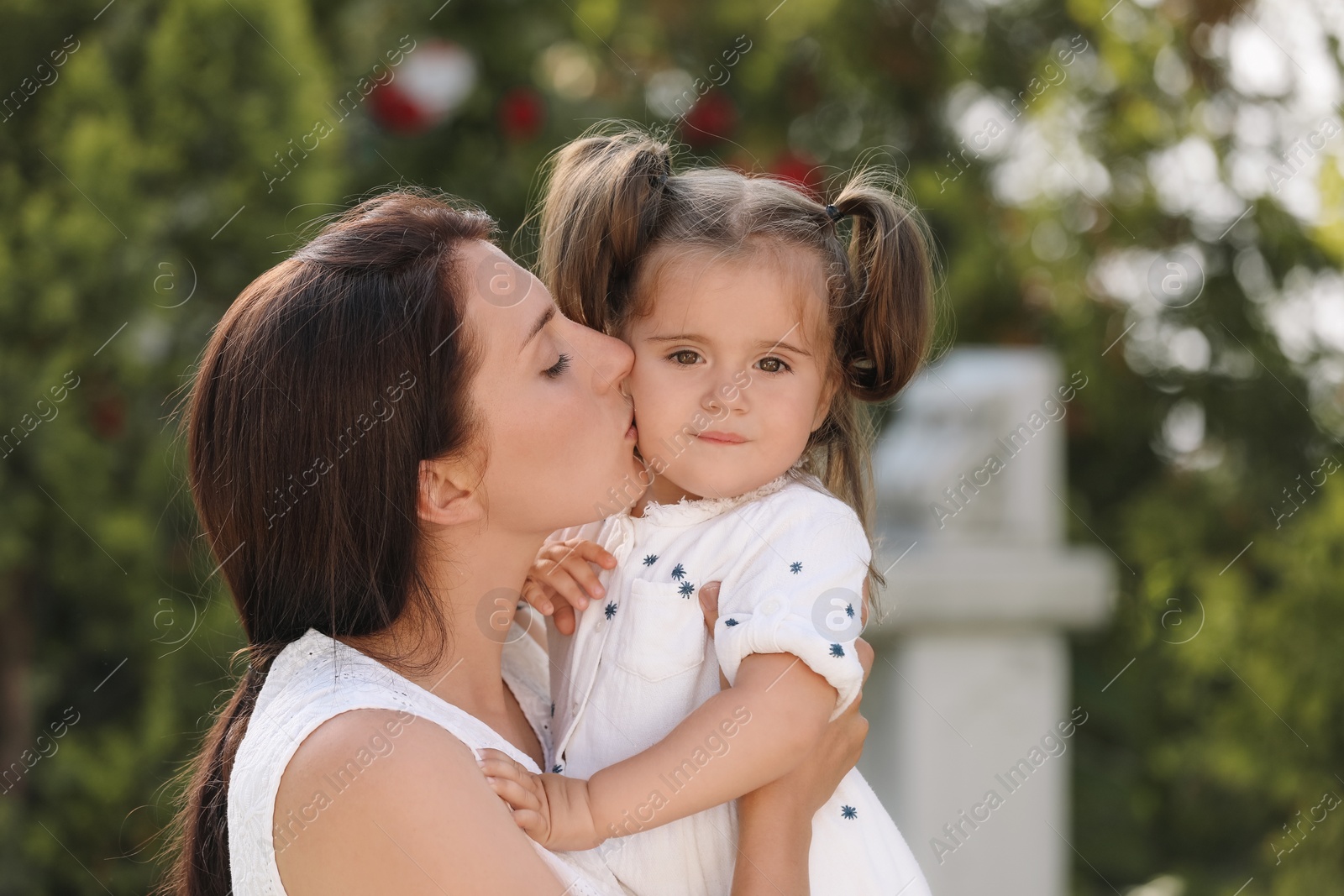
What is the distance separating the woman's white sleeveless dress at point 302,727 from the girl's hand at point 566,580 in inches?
11.0

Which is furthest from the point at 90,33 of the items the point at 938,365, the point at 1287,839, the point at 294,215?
the point at 1287,839

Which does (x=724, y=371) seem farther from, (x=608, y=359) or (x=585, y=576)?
(x=585, y=576)

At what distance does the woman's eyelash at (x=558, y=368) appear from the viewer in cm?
185

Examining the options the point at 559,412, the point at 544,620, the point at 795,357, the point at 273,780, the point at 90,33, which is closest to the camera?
the point at 273,780

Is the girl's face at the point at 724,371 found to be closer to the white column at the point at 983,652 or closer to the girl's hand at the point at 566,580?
the girl's hand at the point at 566,580

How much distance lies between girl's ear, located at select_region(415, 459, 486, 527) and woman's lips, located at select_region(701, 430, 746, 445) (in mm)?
359

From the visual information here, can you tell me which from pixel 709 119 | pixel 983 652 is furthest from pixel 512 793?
pixel 709 119

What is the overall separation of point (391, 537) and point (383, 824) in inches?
15.7

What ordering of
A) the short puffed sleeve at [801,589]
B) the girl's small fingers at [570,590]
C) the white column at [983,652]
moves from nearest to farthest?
the short puffed sleeve at [801,589] → the girl's small fingers at [570,590] → the white column at [983,652]

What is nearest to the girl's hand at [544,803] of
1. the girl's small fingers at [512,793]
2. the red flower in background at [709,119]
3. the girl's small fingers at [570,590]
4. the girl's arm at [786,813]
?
the girl's small fingers at [512,793]

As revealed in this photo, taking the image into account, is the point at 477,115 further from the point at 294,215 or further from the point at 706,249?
the point at 706,249

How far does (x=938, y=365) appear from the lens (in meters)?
4.11

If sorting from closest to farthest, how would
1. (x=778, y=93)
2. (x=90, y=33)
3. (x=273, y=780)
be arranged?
(x=273, y=780), (x=90, y=33), (x=778, y=93)

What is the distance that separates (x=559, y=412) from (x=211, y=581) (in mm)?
2081
